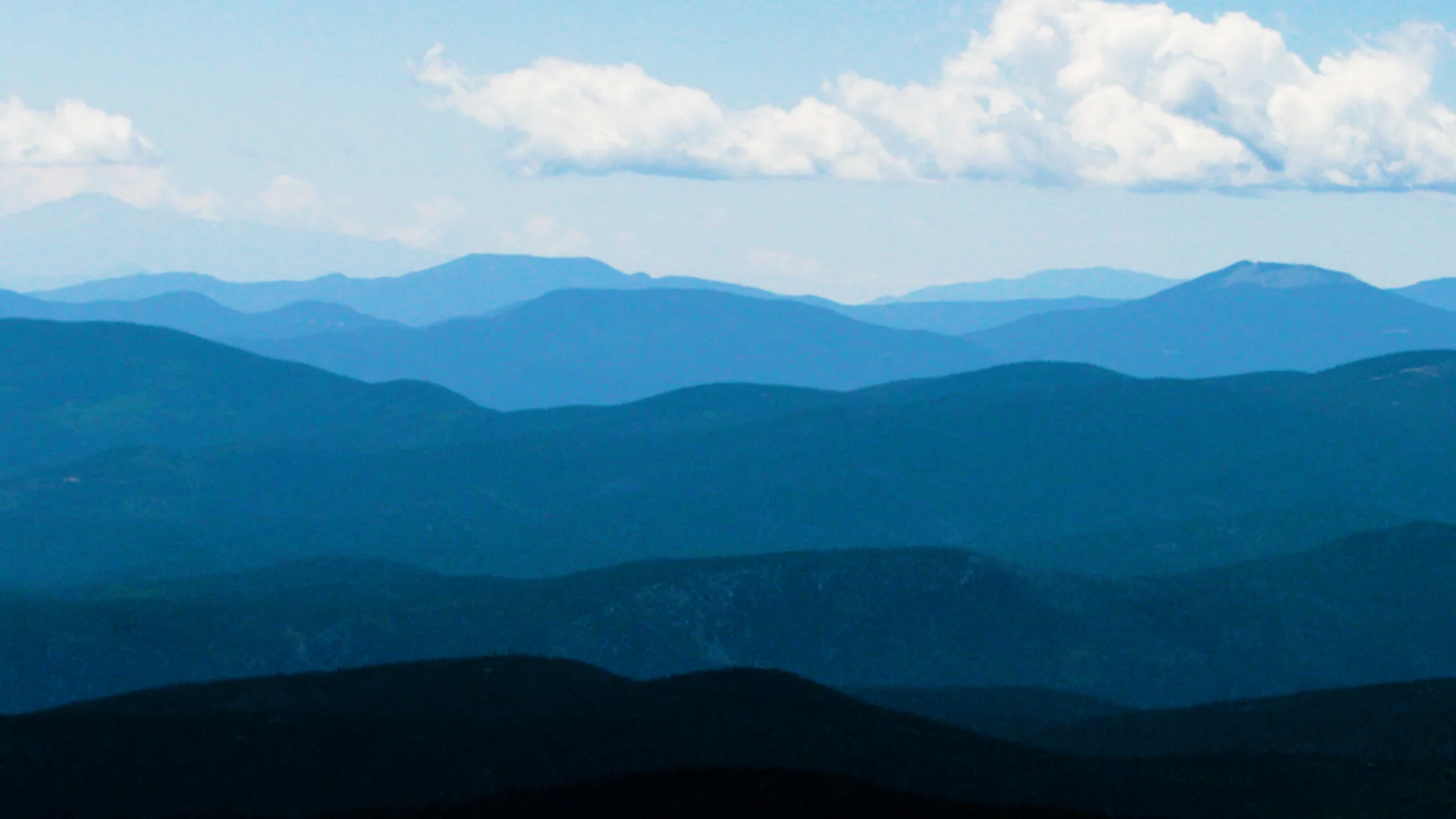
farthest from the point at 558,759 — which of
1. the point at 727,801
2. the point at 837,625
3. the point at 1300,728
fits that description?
the point at 837,625

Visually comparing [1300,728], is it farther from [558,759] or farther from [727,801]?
[727,801]

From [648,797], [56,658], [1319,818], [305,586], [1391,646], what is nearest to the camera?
[648,797]

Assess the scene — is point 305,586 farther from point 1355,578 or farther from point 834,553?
point 1355,578

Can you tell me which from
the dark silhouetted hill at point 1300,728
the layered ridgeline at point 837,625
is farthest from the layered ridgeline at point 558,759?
the layered ridgeline at point 837,625

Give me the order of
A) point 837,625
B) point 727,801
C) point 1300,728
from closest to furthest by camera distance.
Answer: point 727,801, point 1300,728, point 837,625

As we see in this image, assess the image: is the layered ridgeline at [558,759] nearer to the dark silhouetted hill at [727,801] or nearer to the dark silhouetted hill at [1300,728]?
the dark silhouetted hill at [1300,728]

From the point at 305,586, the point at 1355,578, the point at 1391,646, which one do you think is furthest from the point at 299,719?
the point at 1355,578
